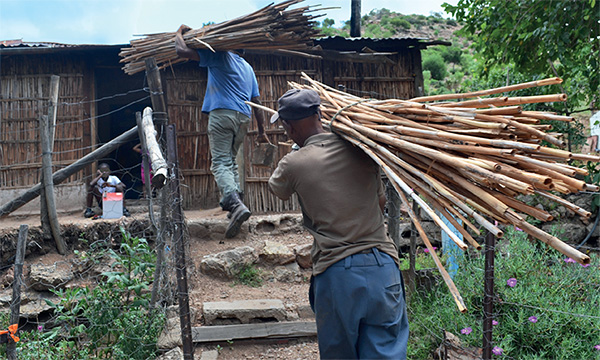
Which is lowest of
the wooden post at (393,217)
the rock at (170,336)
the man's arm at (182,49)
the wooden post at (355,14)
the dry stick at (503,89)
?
the rock at (170,336)

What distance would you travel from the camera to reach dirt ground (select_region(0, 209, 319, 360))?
379cm

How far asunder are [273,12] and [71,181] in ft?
15.6

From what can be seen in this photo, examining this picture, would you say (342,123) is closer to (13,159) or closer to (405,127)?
(405,127)

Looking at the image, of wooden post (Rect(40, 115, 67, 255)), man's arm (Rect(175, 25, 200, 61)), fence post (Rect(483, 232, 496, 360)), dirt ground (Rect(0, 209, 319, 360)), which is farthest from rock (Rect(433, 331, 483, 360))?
wooden post (Rect(40, 115, 67, 255))

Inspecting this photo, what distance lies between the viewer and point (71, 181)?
7.21 meters

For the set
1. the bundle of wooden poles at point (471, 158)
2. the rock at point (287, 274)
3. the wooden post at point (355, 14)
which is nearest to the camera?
the bundle of wooden poles at point (471, 158)

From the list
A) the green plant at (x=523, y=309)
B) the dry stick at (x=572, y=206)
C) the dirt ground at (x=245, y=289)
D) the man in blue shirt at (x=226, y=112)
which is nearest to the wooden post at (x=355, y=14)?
the man in blue shirt at (x=226, y=112)

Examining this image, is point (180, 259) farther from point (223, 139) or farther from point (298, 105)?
point (223, 139)

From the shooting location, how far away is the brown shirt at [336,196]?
84.3 inches

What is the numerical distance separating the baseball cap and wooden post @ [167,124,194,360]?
47.2 inches

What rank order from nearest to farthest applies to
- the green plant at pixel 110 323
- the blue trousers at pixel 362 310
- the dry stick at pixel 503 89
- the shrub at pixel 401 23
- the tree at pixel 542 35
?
the dry stick at pixel 503 89
the blue trousers at pixel 362 310
the green plant at pixel 110 323
the tree at pixel 542 35
the shrub at pixel 401 23

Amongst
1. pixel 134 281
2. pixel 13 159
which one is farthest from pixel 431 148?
pixel 13 159

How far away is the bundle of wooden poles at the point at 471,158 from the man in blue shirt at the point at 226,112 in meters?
2.37

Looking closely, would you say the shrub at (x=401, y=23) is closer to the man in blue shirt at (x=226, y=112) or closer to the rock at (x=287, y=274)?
the man in blue shirt at (x=226, y=112)
